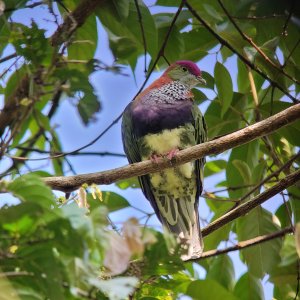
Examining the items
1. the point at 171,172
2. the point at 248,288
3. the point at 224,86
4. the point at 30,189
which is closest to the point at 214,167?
the point at 171,172

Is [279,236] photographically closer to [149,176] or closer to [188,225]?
[188,225]

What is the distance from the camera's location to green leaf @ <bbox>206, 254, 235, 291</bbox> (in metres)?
3.12

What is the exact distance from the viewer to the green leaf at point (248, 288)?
291 centimetres

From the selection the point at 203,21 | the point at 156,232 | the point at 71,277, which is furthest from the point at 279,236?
the point at 71,277

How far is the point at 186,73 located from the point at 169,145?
643 millimetres

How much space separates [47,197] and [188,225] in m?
2.01

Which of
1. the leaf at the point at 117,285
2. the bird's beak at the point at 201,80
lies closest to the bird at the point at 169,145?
the bird's beak at the point at 201,80

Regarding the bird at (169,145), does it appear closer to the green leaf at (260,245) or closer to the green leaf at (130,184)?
the green leaf at (130,184)

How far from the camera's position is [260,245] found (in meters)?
3.01

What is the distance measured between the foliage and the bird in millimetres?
136

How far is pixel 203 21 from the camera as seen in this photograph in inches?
116

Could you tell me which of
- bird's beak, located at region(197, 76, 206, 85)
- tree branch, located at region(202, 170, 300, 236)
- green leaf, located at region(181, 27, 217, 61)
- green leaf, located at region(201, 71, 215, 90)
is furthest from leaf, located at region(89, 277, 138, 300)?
bird's beak, located at region(197, 76, 206, 85)

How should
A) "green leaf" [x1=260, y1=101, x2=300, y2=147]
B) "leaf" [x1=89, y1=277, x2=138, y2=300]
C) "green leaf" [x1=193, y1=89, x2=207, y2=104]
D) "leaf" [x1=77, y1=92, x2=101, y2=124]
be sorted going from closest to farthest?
"leaf" [x1=89, y1=277, x2=138, y2=300] < "leaf" [x1=77, y1=92, x2=101, y2=124] < "green leaf" [x1=260, y1=101, x2=300, y2=147] < "green leaf" [x1=193, y1=89, x2=207, y2=104]

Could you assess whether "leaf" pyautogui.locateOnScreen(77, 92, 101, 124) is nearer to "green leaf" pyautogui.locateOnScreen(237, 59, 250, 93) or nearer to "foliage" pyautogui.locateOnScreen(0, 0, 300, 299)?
"foliage" pyautogui.locateOnScreen(0, 0, 300, 299)
